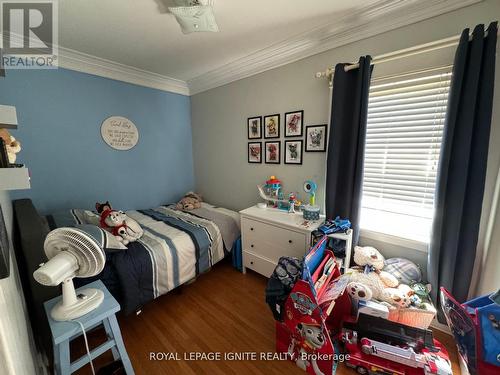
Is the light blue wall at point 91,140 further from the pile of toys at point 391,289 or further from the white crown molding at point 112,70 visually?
the pile of toys at point 391,289

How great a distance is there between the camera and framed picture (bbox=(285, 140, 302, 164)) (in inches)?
83.5

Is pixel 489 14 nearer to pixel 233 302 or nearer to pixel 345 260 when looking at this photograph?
pixel 345 260

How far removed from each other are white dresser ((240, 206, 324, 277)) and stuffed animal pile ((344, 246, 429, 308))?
413 mm

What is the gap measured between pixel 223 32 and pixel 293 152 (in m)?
1.25

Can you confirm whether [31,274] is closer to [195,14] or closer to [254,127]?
[195,14]

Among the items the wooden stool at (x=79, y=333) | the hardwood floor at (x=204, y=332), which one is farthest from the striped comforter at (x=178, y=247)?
the wooden stool at (x=79, y=333)

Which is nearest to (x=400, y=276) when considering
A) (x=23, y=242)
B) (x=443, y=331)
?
(x=443, y=331)

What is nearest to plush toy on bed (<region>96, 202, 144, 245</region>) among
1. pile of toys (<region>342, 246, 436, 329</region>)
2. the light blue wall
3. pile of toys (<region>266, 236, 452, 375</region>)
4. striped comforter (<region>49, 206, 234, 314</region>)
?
striped comforter (<region>49, 206, 234, 314</region>)

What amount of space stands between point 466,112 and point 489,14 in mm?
593

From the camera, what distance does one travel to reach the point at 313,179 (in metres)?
2.08

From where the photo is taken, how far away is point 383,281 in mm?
1527

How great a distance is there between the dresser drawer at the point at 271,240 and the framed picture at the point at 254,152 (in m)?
0.77

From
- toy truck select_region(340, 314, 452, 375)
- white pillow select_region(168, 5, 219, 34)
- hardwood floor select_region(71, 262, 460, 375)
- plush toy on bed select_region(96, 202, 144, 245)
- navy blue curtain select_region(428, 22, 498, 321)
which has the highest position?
white pillow select_region(168, 5, 219, 34)

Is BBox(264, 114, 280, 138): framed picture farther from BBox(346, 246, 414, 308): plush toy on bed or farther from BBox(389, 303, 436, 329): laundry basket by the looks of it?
BBox(389, 303, 436, 329): laundry basket
